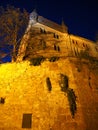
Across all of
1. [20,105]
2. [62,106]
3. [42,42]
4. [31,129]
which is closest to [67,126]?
[62,106]

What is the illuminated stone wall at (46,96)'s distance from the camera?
10.8m

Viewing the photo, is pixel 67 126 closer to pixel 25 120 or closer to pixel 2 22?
pixel 25 120

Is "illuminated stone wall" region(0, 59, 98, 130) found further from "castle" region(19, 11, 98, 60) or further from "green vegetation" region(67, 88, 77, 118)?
"castle" region(19, 11, 98, 60)

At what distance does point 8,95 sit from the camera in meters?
12.3

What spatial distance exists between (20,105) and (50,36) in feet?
70.5

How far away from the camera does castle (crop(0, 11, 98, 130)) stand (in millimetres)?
10859

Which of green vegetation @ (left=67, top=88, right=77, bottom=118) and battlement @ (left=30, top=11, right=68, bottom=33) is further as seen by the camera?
battlement @ (left=30, top=11, right=68, bottom=33)

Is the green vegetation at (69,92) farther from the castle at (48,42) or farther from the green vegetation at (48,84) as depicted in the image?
the castle at (48,42)

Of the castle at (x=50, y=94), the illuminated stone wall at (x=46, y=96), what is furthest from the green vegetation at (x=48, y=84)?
the illuminated stone wall at (x=46, y=96)

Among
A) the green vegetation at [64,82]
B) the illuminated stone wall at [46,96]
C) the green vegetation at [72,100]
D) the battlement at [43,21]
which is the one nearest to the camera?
the illuminated stone wall at [46,96]

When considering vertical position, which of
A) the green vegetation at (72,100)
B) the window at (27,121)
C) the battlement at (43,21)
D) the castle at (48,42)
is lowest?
the window at (27,121)

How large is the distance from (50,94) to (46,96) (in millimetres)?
339

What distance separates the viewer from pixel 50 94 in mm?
11836

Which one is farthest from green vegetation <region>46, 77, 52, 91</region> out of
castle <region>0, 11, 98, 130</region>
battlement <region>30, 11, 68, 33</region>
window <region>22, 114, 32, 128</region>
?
battlement <region>30, 11, 68, 33</region>
